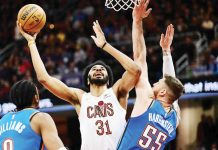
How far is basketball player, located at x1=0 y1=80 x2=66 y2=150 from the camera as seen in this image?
476 cm

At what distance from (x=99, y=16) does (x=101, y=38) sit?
11.0 meters

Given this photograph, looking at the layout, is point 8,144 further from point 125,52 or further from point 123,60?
point 125,52

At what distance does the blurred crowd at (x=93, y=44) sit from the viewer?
13.2 meters

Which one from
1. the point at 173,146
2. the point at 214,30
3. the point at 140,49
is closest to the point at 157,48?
the point at 214,30

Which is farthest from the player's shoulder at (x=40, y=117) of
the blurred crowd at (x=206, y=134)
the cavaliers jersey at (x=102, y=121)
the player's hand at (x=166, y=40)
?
the blurred crowd at (x=206, y=134)

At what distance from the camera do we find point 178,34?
13.9 m

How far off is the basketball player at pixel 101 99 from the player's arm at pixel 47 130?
3.38 ft

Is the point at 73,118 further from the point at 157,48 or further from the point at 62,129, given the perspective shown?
the point at 157,48

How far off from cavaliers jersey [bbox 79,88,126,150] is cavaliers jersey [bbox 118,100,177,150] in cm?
43

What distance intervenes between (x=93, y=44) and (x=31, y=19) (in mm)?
9153

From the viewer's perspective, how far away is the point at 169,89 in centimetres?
554

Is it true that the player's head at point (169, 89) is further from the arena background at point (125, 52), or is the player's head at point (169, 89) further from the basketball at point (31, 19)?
the arena background at point (125, 52)

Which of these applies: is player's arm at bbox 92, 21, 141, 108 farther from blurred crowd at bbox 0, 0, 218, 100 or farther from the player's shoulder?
blurred crowd at bbox 0, 0, 218, 100

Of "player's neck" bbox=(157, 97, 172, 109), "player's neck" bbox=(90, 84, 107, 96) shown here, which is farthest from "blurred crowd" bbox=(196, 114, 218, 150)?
"player's neck" bbox=(157, 97, 172, 109)
